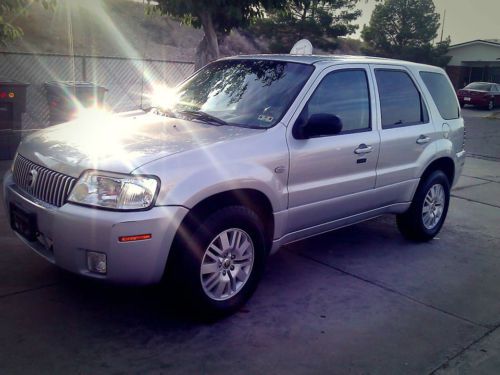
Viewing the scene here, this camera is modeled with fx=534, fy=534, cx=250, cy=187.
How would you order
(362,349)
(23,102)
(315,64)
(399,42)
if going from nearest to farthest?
1. (362,349)
2. (315,64)
3. (23,102)
4. (399,42)

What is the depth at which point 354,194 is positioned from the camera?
4.82 m

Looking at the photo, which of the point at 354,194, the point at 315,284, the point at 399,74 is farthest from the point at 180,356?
the point at 399,74

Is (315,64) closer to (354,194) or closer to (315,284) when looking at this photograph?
(354,194)

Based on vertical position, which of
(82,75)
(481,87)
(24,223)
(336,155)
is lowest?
(24,223)

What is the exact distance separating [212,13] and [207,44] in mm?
844

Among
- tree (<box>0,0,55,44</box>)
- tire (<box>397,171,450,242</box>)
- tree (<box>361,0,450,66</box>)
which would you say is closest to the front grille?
tree (<box>0,0,55,44</box>)

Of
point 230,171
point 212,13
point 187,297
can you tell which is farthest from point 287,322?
point 212,13

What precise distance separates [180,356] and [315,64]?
266 cm

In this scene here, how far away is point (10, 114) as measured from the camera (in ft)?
28.0

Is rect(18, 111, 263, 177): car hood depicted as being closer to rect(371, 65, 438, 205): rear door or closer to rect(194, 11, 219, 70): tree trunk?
rect(371, 65, 438, 205): rear door

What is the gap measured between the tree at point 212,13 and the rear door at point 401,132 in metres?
3.69

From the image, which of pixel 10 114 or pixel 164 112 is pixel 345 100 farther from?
pixel 10 114

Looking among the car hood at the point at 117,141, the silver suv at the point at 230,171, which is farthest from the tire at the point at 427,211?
the car hood at the point at 117,141

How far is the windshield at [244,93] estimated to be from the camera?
435 cm
